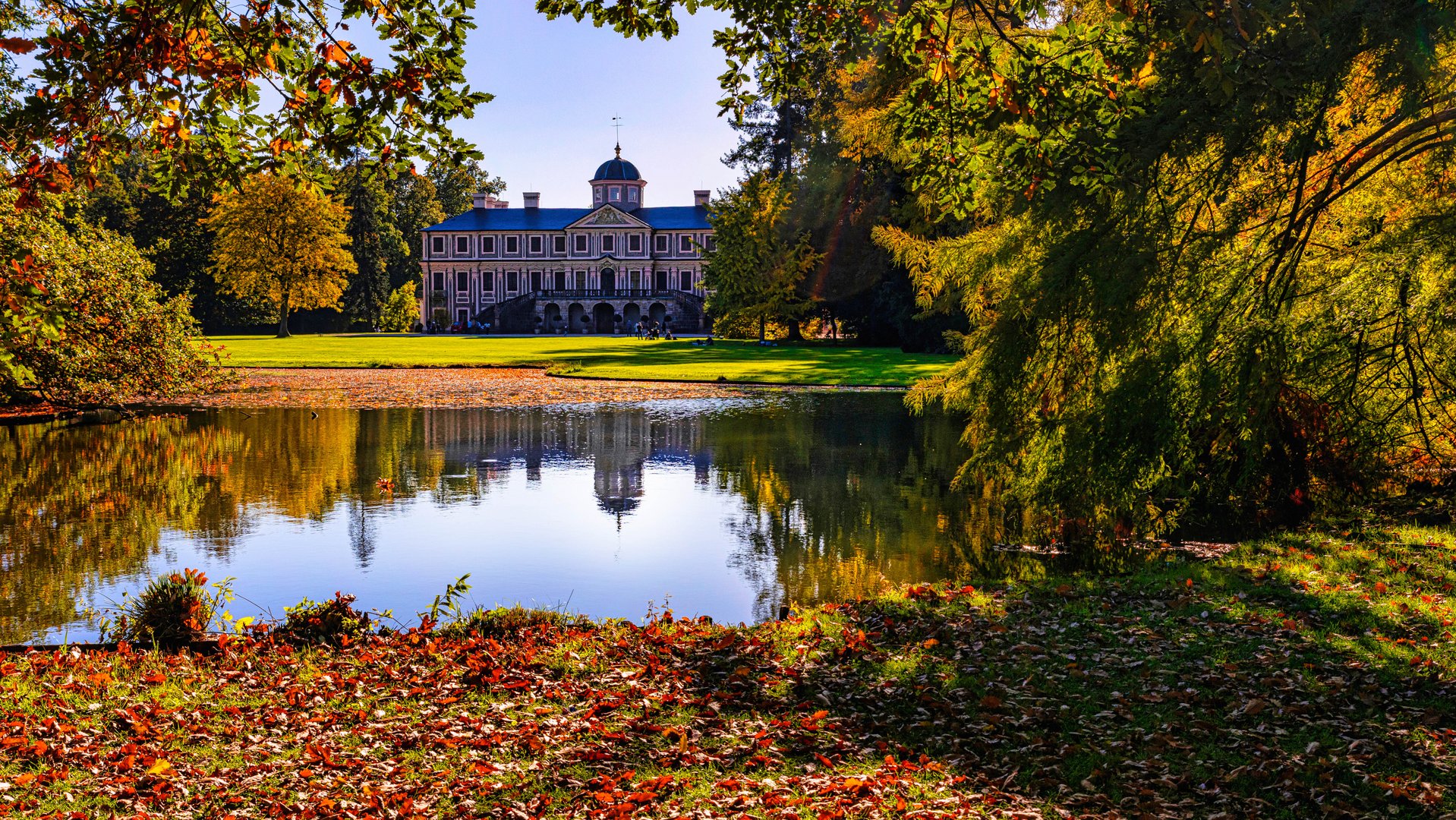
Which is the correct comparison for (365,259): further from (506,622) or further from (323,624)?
(506,622)

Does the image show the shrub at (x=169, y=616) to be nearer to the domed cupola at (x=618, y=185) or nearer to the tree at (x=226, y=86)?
the tree at (x=226, y=86)

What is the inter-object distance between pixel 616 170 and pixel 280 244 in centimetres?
3533

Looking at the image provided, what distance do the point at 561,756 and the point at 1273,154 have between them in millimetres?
7722

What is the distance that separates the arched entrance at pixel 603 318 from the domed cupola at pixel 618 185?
8988 millimetres

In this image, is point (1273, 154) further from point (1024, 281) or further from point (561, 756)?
point (561, 756)

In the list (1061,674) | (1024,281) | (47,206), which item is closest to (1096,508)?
(1024,281)

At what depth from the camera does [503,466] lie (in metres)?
15.5

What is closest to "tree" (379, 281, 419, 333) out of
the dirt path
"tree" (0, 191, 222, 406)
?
the dirt path

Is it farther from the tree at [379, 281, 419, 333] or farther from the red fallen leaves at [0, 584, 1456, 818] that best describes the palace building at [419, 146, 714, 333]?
the red fallen leaves at [0, 584, 1456, 818]

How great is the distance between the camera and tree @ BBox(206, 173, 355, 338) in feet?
191

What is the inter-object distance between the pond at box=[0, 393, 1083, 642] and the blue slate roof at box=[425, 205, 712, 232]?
67657 mm

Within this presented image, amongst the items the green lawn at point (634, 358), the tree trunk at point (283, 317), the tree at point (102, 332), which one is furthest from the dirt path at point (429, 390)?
the tree trunk at point (283, 317)

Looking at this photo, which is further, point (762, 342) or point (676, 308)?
point (676, 308)

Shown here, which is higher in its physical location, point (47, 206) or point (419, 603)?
point (47, 206)
